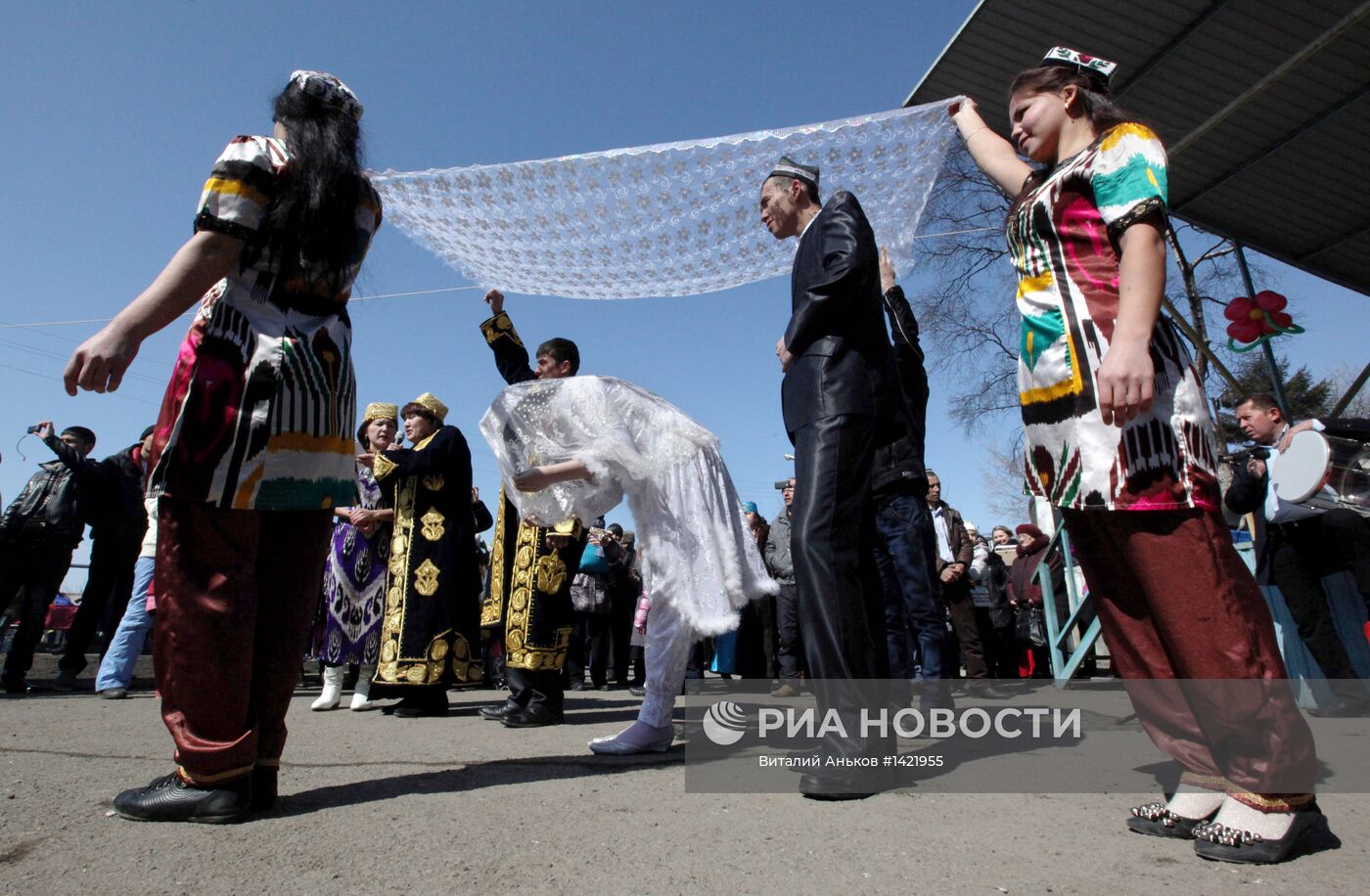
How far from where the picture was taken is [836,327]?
102 inches

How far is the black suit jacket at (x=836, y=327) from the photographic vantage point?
2545mm

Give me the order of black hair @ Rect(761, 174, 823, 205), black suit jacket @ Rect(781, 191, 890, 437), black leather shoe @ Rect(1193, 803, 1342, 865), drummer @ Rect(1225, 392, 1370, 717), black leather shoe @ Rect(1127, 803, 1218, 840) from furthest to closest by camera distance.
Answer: drummer @ Rect(1225, 392, 1370, 717), black hair @ Rect(761, 174, 823, 205), black suit jacket @ Rect(781, 191, 890, 437), black leather shoe @ Rect(1127, 803, 1218, 840), black leather shoe @ Rect(1193, 803, 1342, 865)

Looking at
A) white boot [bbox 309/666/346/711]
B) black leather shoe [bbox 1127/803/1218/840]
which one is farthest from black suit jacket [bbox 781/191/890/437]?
white boot [bbox 309/666/346/711]

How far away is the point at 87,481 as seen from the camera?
263 inches

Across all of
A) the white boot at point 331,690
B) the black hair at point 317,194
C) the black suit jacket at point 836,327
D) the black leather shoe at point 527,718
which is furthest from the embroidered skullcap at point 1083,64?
the white boot at point 331,690

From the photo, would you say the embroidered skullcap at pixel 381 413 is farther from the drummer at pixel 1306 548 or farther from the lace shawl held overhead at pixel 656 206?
the drummer at pixel 1306 548

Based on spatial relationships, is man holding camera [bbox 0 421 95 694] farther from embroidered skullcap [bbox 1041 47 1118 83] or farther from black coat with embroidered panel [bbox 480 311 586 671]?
embroidered skullcap [bbox 1041 47 1118 83]

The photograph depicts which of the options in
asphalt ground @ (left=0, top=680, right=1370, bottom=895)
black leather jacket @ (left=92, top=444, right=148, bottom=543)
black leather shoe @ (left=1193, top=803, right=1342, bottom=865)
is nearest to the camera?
asphalt ground @ (left=0, top=680, right=1370, bottom=895)

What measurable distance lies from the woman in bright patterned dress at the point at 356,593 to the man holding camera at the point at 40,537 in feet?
8.78

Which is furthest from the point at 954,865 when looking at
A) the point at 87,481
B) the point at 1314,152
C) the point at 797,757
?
the point at 1314,152

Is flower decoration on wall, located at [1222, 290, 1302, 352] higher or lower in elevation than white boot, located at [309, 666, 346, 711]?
higher

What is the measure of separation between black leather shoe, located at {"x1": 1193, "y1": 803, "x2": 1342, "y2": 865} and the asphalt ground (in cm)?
3

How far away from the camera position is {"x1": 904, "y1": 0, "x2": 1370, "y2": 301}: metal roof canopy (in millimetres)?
7113

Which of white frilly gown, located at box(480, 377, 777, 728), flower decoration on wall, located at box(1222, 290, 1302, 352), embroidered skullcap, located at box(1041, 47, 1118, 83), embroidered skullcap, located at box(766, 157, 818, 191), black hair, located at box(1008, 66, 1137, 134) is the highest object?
flower decoration on wall, located at box(1222, 290, 1302, 352)
